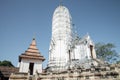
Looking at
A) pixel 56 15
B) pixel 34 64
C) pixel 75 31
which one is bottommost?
pixel 34 64

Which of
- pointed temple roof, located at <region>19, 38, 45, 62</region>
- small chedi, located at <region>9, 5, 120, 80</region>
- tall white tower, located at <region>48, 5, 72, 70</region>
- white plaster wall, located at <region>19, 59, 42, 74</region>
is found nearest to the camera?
small chedi, located at <region>9, 5, 120, 80</region>

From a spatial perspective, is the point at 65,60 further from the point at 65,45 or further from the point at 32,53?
the point at 32,53

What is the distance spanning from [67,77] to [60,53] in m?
17.3

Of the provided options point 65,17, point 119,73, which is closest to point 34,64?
point 119,73

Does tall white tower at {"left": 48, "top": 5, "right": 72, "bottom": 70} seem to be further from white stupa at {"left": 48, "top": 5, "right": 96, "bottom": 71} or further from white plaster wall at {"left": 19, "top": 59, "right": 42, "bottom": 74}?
white plaster wall at {"left": 19, "top": 59, "right": 42, "bottom": 74}

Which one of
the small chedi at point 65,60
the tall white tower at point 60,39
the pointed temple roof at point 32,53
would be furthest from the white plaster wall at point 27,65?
the tall white tower at point 60,39

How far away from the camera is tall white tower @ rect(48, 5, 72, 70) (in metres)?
32.3

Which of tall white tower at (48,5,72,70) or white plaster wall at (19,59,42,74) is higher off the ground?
tall white tower at (48,5,72,70)

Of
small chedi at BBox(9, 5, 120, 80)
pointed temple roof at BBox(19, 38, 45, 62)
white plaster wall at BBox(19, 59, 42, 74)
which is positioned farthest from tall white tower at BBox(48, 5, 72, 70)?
white plaster wall at BBox(19, 59, 42, 74)

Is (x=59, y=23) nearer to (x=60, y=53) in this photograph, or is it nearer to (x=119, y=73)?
(x=60, y=53)

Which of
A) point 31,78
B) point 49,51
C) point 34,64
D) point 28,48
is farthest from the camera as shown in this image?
point 49,51

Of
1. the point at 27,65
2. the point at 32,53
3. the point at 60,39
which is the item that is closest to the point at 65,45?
the point at 60,39

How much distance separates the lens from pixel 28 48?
2473 cm

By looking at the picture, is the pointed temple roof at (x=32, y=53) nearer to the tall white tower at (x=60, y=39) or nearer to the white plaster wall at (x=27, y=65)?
the white plaster wall at (x=27, y=65)
